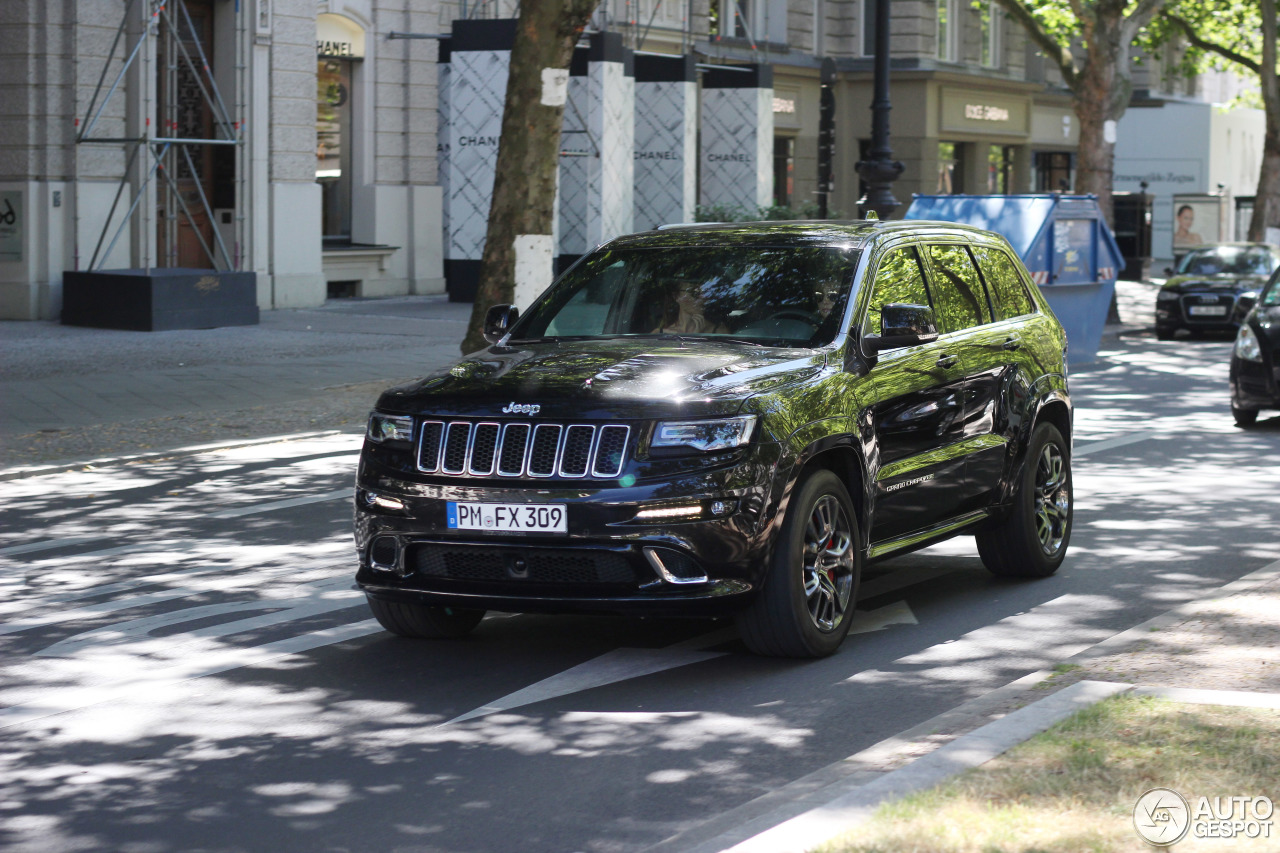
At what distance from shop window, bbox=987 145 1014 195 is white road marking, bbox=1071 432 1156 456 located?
33.6 meters

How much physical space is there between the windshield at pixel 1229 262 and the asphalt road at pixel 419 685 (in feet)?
56.2

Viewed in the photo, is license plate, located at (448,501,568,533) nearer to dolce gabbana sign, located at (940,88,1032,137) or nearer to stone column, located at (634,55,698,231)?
stone column, located at (634,55,698,231)

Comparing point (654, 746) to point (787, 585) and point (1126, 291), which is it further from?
point (1126, 291)

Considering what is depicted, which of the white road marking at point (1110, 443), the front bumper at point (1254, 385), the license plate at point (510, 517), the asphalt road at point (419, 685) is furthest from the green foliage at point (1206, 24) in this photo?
the license plate at point (510, 517)

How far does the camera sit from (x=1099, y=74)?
2927 centimetres

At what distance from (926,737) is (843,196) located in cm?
3745

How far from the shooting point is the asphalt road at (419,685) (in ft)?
16.6

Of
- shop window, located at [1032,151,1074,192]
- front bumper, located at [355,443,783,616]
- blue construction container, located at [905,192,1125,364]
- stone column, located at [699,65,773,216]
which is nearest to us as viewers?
front bumper, located at [355,443,783,616]

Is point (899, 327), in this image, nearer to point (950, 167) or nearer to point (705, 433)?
point (705, 433)

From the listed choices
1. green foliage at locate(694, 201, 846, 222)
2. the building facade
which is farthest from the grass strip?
green foliage at locate(694, 201, 846, 222)

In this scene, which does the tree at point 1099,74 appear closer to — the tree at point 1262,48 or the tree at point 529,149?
the tree at point 1262,48

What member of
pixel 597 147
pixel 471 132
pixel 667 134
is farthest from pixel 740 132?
pixel 471 132

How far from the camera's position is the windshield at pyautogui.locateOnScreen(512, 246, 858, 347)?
727 cm

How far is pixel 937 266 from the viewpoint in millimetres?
8086
